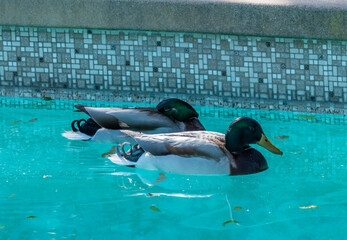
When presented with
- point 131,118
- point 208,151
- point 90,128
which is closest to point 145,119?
point 131,118

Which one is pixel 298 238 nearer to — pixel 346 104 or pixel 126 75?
pixel 346 104

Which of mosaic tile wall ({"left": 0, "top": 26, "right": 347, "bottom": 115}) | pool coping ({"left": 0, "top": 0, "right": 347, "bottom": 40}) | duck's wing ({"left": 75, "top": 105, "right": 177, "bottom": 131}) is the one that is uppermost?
pool coping ({"left": 0, "top": 0, "right": 347, "bottom": 40})

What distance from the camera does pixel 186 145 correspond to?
725 cm

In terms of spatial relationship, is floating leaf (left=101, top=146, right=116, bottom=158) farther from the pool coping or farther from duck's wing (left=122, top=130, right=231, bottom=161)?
the pool coping

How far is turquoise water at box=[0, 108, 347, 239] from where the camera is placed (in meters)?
6.04

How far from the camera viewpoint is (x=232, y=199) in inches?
267

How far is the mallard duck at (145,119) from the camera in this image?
851 centimetres

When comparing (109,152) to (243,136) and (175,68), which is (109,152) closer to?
(243,136)

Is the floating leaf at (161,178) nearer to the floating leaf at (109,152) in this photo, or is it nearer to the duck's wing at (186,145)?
the duck's wing at (186,145)

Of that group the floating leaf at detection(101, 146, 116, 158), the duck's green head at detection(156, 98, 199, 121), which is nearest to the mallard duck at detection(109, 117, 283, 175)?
the floating leaf at detection(101, 146, 116, 158)

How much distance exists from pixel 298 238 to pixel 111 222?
4.94 ft

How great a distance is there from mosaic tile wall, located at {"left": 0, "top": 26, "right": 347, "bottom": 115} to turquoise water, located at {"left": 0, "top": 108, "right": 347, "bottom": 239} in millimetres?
1738

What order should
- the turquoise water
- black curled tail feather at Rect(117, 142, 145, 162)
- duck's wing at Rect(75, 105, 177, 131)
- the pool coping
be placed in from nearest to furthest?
the turquoise water, black curled tail feather at Rect(117, 142, 145, 162), duck's wing at Rect(75, 105, 177, 131), the pool coping

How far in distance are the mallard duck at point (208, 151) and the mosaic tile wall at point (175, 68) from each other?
3009 mm
